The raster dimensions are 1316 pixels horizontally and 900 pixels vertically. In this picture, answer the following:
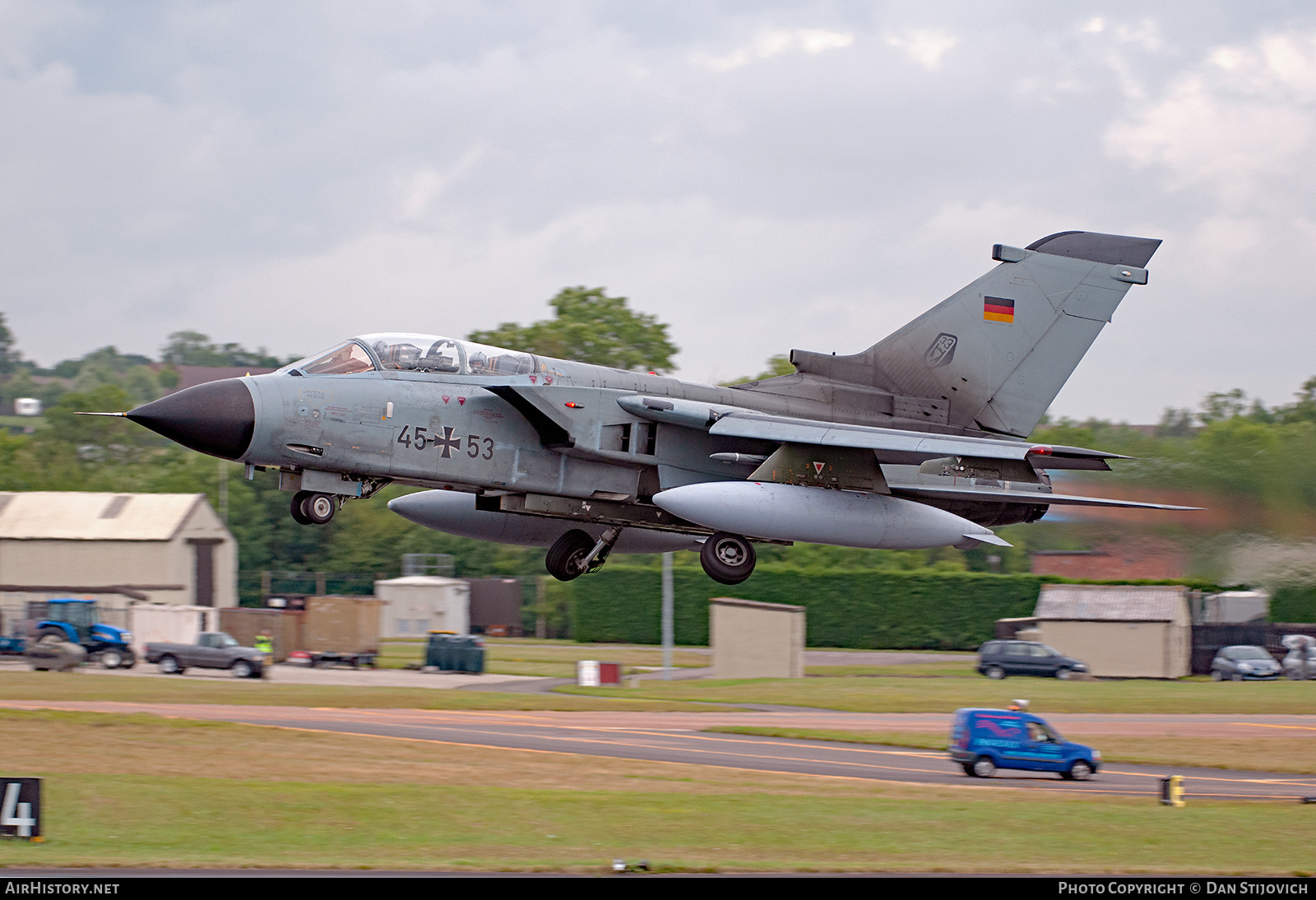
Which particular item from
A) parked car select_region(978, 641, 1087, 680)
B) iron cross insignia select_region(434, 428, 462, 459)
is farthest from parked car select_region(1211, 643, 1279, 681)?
iron cross insignia select_region(434, 428, 462, 459)

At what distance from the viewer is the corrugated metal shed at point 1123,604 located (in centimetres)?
4531

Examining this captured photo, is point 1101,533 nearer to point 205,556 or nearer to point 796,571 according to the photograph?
point 796,571

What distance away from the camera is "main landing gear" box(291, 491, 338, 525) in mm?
16375

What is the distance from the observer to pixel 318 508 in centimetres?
1650

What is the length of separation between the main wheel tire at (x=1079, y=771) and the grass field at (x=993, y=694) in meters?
10.5

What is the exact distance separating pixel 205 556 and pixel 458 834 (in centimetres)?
4055

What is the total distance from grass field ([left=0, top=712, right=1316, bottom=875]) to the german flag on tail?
24.6 ft

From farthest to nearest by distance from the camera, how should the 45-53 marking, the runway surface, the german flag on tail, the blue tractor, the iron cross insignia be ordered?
the blue tractor → the runway surface → the german flag on tail → the iron cross insignia → the 45-53 marking

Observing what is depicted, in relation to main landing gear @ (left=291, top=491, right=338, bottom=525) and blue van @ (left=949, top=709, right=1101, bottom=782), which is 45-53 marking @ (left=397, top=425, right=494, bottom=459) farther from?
blue van @ (left=949, top=709, right=1101, bottom=782)

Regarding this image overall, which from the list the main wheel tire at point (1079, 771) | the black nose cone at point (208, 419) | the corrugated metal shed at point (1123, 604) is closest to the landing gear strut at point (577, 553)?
the black nose cone at point (208, 419)

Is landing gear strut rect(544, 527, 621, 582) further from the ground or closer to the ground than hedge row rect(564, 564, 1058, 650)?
further from the ground

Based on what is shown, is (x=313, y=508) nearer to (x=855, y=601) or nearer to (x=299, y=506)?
(x=299, y=506)

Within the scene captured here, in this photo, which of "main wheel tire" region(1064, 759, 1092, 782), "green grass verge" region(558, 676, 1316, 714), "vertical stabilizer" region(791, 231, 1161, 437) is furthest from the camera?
"green grass verge" region(558, 676, 1316, 714)

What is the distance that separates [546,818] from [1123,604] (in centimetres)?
3009
